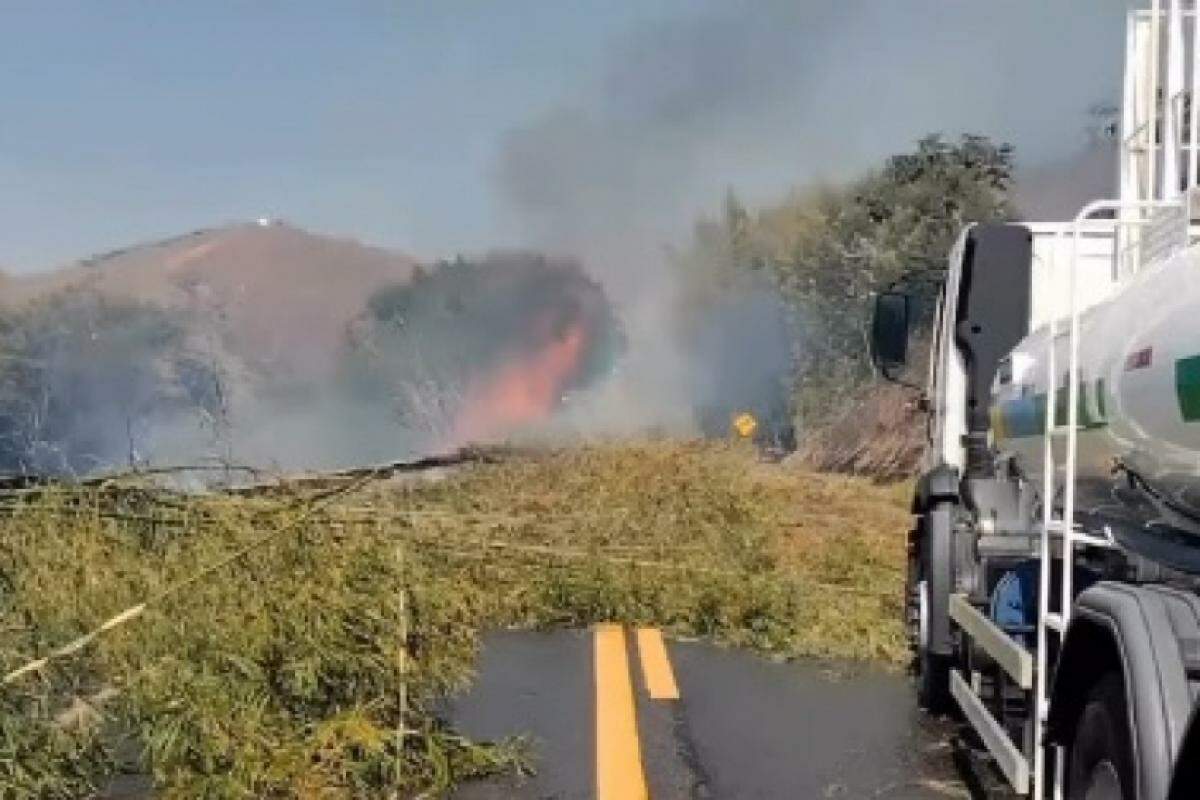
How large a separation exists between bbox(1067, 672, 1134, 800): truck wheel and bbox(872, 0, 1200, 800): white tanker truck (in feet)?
0.04

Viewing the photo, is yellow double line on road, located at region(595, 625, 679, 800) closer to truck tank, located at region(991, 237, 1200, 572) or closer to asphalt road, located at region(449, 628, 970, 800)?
asphalt road, located at region(449, 628, 970, 800)

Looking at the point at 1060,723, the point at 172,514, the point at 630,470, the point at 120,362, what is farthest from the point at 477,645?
the point at 120,362

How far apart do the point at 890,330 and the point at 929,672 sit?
2.26 m

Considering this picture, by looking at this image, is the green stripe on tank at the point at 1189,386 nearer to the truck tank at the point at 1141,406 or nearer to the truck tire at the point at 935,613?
the truck tank at the point at 1141,406

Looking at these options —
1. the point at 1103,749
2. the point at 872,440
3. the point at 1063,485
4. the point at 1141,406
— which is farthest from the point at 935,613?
the point at 872,440

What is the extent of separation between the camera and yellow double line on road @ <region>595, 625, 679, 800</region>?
26.8ft

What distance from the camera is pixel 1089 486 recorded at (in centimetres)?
630

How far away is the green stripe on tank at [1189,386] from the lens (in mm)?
4582

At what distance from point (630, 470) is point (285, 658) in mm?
8565

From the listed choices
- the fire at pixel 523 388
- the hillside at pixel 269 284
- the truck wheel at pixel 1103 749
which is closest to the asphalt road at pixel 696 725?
the truck wheel at pixel 1103 749

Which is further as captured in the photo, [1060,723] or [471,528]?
[471,528]

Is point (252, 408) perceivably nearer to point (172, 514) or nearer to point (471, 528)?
point (471, 528)

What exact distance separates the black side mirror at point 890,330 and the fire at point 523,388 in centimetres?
1523

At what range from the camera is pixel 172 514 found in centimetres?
852
